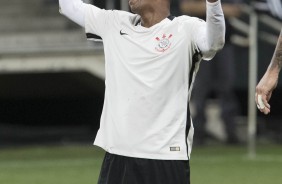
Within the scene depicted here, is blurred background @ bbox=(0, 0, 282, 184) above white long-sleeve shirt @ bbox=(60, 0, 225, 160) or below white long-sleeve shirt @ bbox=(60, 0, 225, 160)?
below

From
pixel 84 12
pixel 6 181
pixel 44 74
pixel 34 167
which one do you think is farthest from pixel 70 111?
pixel 84 12

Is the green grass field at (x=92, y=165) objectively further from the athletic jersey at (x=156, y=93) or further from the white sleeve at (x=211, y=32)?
the white sleeve at (x=211, y=32)

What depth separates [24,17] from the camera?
62.6ft

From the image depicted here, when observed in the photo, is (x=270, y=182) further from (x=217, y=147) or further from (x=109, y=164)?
(x=109, y=164)

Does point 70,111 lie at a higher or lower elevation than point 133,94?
lower

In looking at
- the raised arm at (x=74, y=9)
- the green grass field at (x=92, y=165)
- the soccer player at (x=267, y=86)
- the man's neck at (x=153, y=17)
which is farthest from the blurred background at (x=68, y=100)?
the man's neck at (x=153, y=17)

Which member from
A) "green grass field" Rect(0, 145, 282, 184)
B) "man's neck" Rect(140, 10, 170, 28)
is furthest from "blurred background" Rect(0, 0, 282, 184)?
"man's neck" Rect(140, 10, 170, 28)

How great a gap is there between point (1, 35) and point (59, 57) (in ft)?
6.77

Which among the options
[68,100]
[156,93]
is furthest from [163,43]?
[68,100]

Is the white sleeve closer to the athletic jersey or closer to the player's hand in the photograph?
the athletic jersey

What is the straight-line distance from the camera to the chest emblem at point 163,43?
6.09m

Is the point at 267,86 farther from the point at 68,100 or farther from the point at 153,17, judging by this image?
the point at 68,100

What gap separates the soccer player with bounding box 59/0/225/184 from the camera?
608 cm

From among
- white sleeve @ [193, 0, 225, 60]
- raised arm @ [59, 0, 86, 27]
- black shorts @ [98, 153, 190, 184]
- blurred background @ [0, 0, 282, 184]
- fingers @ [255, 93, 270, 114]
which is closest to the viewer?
white sleeve @ [193, 0, 225, 60]
